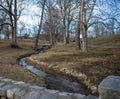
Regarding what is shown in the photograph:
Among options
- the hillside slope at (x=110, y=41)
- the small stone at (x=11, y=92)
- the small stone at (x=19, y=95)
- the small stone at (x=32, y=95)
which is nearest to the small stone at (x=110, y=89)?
the small stone at (x=32, y=95)

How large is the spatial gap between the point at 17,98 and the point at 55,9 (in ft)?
110

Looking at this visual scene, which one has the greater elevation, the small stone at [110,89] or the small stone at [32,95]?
the small stone at [110,89]

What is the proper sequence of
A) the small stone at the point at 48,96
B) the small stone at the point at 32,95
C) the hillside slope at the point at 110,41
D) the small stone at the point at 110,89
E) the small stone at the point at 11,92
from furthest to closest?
the hillside slope at the point at 110,41 → the small stone at the point at 11,92 → the small stone at the point at 32,95 → the small stone at the point at 48,96 → the small stone at the point at 110,89

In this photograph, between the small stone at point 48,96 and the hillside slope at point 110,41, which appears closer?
the small stone at point 48,96

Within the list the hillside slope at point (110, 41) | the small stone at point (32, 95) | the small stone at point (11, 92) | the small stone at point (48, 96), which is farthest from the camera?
the hillside slope at point (110, 41)

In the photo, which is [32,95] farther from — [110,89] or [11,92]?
[110,89]

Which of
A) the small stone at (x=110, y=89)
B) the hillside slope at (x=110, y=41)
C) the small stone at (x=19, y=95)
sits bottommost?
the small stone at (x=19, y=95)

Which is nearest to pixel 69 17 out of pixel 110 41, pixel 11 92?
pixel 110 41

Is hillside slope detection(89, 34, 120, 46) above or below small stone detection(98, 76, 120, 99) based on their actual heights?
above

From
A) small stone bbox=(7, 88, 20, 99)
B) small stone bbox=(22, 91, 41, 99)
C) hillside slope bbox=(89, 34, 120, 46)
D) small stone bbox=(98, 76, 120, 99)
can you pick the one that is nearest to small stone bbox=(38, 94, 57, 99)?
small stone bbox=(22, 91, 41, 99)

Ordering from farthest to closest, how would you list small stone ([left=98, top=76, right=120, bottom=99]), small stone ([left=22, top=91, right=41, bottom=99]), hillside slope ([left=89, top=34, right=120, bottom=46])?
hillside slope ([left=89, top=34, right=120, bottom=46]), small stone ([left=22, top=91, right=41, bottom=99]), small stone ([left=98, top=76, right=120, bottom=99])

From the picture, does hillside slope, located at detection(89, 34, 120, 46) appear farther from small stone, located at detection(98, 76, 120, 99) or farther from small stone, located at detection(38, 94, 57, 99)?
small stone, located at detection(98, 76, 120, 99)

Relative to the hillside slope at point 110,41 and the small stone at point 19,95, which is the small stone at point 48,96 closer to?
the small stone at point 19,95

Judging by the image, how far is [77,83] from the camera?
32.2 ft
